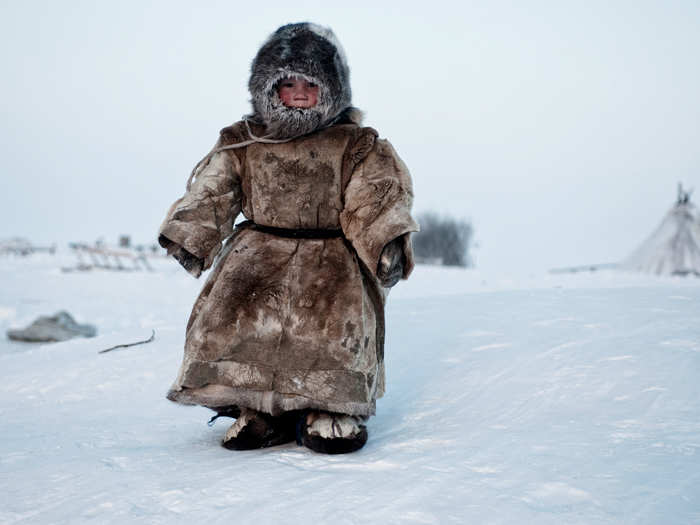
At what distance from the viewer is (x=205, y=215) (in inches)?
82.2

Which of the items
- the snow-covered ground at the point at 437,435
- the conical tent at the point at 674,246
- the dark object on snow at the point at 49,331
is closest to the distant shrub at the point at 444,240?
the conical tent at the point at 674,246

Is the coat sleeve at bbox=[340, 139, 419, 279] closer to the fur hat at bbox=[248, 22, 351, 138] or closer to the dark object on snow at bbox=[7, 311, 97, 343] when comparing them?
the fur hat at bbox=[248, 22, 351, 138]

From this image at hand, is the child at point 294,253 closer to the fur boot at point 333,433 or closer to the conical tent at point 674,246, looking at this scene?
the fur boot at point 333,433

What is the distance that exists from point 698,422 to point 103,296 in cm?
859

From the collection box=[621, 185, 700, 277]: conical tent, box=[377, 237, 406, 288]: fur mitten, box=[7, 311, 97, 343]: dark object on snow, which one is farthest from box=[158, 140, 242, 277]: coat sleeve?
box=[621, 185, 700, 277]: conical tent

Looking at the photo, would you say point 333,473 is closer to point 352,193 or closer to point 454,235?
point 352,193

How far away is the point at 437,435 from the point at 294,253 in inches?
28.1

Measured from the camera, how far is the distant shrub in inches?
1118

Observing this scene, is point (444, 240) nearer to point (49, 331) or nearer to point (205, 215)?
point (49, 331)

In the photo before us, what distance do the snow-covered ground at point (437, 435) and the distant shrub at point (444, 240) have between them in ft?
79.7

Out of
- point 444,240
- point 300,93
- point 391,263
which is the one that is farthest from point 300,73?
point 444,240

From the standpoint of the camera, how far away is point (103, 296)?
29.9ft

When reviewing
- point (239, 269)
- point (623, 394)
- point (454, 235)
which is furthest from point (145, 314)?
point (454, 235)

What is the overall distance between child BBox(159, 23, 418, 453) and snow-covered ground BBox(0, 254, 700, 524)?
0.16 m
